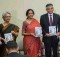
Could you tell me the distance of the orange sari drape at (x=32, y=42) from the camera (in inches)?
224

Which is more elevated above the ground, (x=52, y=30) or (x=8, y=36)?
(x=52, y=30)

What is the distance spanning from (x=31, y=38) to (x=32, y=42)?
0.10 m

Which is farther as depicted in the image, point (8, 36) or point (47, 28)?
point (47, 28)

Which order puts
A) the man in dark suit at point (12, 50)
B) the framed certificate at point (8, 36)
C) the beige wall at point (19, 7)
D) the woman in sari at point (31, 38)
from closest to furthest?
the man in dark suit at point (12, 50) → the framed certificate at point (8, 36) → the woman in sari at point (31, 38) → the beige wall at point (19, 7)

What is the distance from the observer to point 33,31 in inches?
223

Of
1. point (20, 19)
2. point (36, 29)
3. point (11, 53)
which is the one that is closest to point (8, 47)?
point (11, 53)

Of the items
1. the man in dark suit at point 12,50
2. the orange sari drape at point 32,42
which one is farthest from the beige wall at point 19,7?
the man in dark suit at point 12,50

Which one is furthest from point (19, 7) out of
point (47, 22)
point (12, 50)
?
point (12, 50)

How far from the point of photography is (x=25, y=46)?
5.82 m

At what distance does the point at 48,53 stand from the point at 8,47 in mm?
2171

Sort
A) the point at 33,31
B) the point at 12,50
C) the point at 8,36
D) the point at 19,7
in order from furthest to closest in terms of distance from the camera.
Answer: the point at 19,7 < the point at 33,31 < the point at 8,36 < the point at 12,50

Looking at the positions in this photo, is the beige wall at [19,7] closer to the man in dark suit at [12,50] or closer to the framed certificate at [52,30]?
the framed certificate at [52,30]

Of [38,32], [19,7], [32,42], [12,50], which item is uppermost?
[19,7]

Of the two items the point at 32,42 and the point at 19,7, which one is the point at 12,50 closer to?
the point at 32,42
